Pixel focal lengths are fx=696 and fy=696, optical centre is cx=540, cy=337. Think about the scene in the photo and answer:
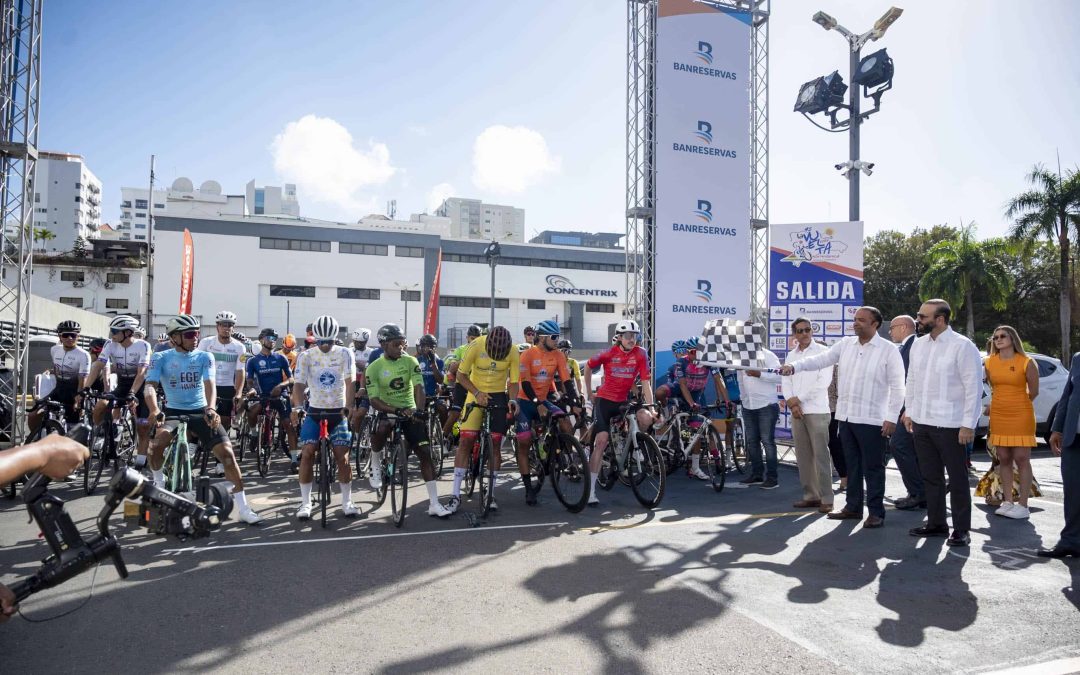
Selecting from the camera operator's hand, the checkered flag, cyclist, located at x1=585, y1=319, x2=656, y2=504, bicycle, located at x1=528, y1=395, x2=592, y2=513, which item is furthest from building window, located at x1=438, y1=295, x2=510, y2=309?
the camera operator's hand

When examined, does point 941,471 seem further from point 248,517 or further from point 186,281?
point 186,281

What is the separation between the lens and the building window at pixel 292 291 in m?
51.1

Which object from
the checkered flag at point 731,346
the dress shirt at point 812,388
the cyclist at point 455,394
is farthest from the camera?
the cyclist at point 455,394

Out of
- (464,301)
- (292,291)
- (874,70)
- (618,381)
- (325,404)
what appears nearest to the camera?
(325,404)

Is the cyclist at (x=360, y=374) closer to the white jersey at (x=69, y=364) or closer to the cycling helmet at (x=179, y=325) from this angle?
the cycling helmet at (x=179, y=325)

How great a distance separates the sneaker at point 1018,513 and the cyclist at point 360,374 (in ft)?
22.8

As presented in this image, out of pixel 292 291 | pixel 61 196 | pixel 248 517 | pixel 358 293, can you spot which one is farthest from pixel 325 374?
pixel 61 196

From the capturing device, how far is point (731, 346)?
9930 millimetres

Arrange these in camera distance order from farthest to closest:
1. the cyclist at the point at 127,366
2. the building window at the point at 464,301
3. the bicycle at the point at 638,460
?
1. the building window at the point at 464,301
2. the cyclist at the point at 127,366
3. the bicycle at the point at 638,460

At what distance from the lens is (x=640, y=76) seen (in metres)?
13.8

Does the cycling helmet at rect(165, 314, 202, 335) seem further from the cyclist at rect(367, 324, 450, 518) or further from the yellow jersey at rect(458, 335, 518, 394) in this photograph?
the yellow jersey at rect(458, 335, 518, 394)

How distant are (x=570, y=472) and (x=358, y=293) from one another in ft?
159

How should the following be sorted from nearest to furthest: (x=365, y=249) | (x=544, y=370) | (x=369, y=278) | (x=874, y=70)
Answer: (x=544, y=370) < (x=874, y=70) < (x=369, y=278) < (x=365, y=249)

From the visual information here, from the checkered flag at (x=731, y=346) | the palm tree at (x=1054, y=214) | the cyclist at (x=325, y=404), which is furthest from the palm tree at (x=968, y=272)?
the cyclist at (x=325, y=404)
